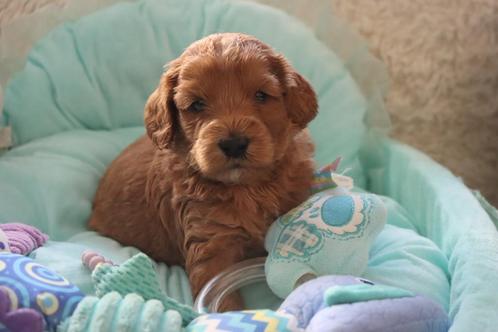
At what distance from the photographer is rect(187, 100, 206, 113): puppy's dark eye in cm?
189

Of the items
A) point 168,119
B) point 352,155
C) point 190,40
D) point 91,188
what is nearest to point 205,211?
point 168,119

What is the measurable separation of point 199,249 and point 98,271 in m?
0.42

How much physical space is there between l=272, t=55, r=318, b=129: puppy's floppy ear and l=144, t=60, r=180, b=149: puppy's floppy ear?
1.01ft

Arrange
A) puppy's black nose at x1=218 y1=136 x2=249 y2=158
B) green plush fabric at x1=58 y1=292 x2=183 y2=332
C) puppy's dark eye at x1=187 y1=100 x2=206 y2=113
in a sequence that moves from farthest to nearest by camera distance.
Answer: puppy's dark eye at x1=187 y1=100 x2=206 y2=113
puppy's black nose at x1=218 y1=136 x2=249 y2=158
green plush fabric at x1=58 y1=292 x2=183 y2=332

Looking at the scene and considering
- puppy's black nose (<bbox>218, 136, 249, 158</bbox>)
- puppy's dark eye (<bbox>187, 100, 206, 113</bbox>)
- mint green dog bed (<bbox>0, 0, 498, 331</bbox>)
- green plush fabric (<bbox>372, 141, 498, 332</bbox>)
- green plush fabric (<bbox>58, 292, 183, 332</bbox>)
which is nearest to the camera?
green plush fabric (<bbox>58, 292, 183, 332</bbox>)

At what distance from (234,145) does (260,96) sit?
A: 21 centimetres

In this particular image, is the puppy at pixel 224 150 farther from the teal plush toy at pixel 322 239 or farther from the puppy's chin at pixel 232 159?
the teal plush toy at pixel 322 239

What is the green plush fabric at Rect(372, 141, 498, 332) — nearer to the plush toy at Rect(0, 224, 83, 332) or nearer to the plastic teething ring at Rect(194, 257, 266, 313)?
the plastic teething ring at Rect(194, 257, 266, 313)

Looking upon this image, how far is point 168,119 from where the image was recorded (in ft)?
6.43

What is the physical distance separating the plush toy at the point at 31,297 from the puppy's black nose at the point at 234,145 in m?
0.55

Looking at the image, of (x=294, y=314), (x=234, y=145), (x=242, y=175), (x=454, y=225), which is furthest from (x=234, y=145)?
(x=454, y=225)

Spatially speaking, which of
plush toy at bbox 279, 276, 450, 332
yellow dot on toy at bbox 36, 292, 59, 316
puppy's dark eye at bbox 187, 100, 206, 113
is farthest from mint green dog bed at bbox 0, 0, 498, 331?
yellow dot on toy at bbox 36, 292, 59, 316

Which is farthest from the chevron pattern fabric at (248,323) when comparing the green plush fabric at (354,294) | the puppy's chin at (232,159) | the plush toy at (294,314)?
the puppy's chin at (232,159)

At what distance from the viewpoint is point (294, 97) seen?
6.43 feet
